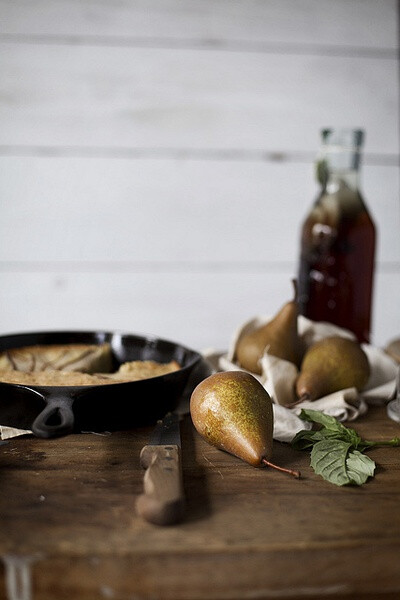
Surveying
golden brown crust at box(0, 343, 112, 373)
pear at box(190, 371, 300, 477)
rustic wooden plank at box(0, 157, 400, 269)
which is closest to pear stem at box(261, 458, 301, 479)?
pear at box(190, 371, 300, 477)

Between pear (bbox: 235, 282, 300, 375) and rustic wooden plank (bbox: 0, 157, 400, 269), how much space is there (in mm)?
802

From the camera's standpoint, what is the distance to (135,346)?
2.47ft

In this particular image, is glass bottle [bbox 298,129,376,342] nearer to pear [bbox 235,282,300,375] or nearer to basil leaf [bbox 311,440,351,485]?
pear [bbox 235,282,300,375]

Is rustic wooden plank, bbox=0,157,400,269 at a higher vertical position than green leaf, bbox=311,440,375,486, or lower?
higher

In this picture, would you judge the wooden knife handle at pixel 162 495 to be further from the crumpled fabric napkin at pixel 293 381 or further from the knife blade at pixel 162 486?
the crumpled fabric napkin at pixel 293 381

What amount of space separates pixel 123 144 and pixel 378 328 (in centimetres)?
82

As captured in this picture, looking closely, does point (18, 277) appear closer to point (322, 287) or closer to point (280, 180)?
point (280, 180)

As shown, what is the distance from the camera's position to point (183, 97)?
4.80ft

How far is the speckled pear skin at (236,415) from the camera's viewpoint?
529 mm

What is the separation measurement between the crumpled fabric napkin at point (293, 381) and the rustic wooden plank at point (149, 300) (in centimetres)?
75

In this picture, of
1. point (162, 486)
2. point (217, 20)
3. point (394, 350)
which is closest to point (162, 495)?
point (162, 486)

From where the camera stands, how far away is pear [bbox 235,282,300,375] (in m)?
0.73

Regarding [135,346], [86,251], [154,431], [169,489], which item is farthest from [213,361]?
[86,251]

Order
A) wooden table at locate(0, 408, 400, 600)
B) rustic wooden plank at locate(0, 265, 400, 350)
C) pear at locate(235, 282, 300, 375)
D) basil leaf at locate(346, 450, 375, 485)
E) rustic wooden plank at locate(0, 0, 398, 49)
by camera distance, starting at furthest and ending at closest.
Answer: rustic wooden plank at locate(0, 265, 400, 350)
rustic wooden plank at locate(0, 0, 398, 49)
pear at locate(235, 282, 300, 375)
basil leaf at locate(346, 450, 375, 485)
wooden table at locate(0, 408, 400, 600)
